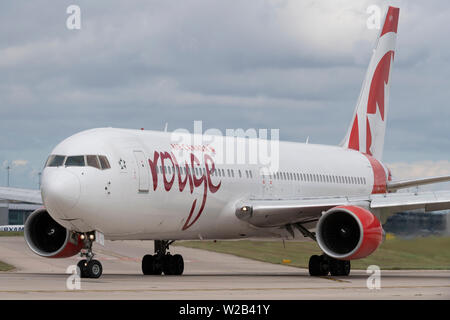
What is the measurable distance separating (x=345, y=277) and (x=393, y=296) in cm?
1011

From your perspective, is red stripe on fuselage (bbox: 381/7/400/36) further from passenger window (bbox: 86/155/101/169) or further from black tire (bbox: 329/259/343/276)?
passenger window (bbox: 86/155/101/169)

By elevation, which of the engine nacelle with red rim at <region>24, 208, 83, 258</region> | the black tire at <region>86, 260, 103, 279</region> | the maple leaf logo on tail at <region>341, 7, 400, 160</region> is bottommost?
the black tire at <region>86, 260, 103, 279</region>

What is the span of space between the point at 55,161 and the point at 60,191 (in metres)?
1.43

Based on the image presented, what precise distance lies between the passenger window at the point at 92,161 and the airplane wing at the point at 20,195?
4.78 meters

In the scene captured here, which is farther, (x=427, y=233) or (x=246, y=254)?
(x=246, y=254)

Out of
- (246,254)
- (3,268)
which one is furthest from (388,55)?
(3,268)

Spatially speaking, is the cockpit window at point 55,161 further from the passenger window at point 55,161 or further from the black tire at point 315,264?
the black tire at point 315,264

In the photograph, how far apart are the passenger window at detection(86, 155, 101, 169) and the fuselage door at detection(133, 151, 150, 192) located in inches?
56.2

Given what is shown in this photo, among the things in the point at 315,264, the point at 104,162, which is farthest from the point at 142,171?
the point at 315,264

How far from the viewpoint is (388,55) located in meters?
41.6

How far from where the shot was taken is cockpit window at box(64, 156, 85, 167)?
25.1 metres

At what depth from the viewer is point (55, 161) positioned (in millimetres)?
25359

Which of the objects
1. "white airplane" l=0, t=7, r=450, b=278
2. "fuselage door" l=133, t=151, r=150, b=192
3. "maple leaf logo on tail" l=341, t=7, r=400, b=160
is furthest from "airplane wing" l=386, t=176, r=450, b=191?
"fuselage door" l=133, t=151, r=150, b=192
